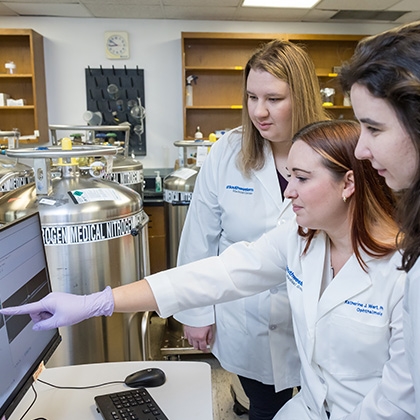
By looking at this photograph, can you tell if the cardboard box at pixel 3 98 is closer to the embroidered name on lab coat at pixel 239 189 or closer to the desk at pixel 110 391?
the embroidered name on lab coat at pixel 239 189

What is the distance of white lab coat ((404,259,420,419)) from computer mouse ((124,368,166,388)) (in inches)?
23.2

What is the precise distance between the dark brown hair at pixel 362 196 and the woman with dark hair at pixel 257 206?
32cm

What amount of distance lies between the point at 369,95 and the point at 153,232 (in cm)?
300

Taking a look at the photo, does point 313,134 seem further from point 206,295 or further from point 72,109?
point 72,109

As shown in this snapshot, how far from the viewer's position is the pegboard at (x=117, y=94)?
4.24m

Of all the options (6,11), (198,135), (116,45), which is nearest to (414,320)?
(198,135)

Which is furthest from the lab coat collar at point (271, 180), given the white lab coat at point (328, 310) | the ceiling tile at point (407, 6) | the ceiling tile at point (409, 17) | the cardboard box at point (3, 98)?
the ceiling tile at point (409, 17)

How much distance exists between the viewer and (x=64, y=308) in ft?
2.97

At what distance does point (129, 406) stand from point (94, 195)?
0.83 metres

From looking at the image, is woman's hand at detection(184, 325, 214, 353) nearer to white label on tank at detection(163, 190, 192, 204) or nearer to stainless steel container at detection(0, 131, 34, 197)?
white label on tank at detection(163, 190, 192, 204)

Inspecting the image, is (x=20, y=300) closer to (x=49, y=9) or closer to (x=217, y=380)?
(x=217, y=380)

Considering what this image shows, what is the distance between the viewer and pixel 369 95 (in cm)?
64

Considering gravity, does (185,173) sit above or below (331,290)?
above

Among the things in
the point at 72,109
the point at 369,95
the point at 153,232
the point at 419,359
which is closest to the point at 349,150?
the point at 369,95
